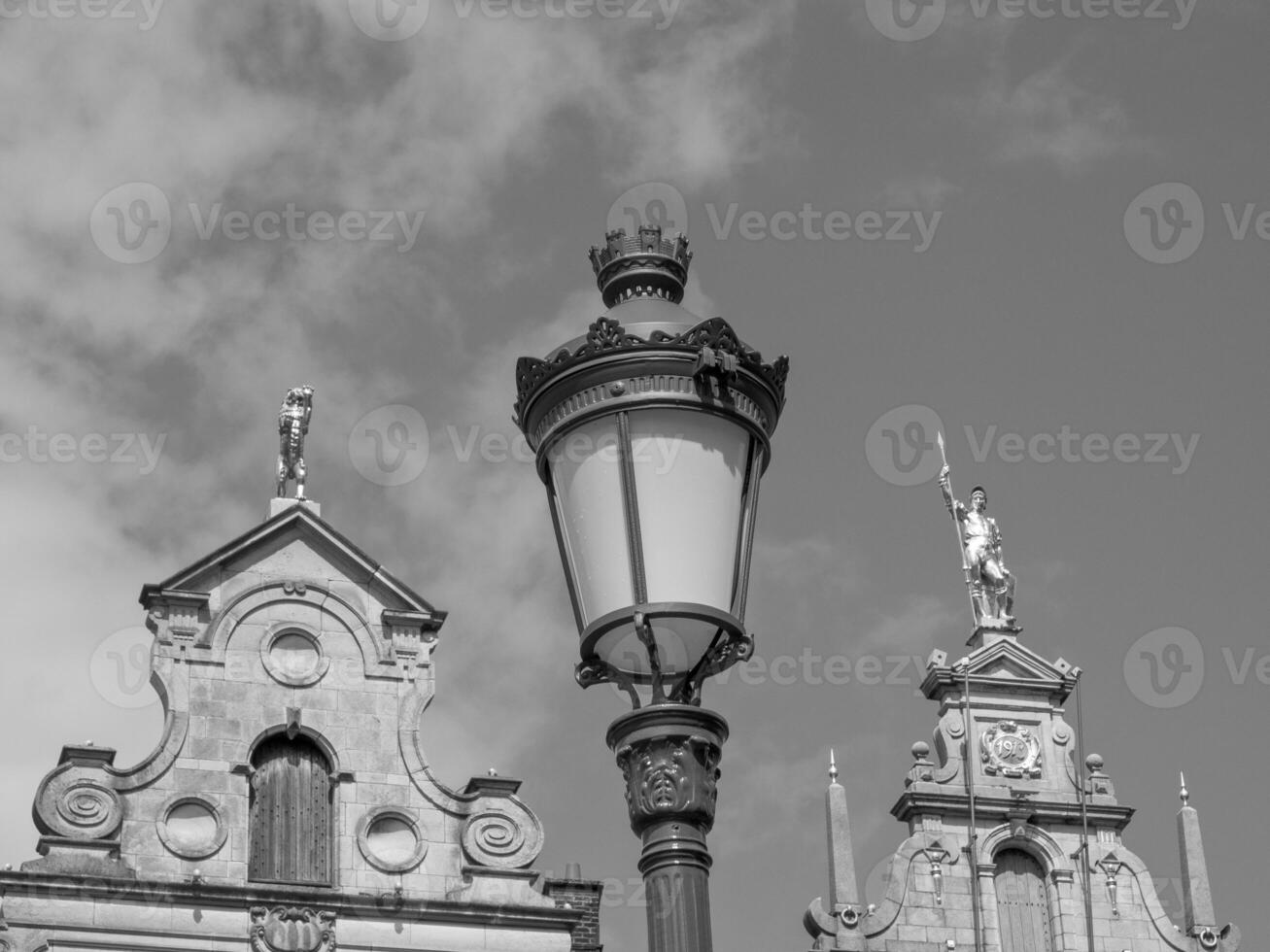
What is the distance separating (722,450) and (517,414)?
94 centimetres

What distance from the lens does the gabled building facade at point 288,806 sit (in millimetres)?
20750

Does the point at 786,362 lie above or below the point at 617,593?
above

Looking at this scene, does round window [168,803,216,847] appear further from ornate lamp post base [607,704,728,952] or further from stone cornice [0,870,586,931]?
ornate lamp post base [607,704,728,952]

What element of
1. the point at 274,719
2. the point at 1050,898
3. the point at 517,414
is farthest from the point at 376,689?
the point at 517,414

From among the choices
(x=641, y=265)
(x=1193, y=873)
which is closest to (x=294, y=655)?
(x=1193, y=873)

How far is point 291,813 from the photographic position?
71.3ft

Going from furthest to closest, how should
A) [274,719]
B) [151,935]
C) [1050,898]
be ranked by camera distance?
[1050,898]
[274,719]
[151,935]

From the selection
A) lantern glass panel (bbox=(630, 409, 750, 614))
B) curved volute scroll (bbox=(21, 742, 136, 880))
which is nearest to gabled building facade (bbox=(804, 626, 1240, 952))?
curved volute scroll (bbox=(21, 742, 136, 880))

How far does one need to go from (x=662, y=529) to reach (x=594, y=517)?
0.31 m

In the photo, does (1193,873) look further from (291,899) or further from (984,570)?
(291,899)

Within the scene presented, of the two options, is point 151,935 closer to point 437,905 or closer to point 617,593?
point 437,905

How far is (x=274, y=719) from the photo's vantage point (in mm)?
22047

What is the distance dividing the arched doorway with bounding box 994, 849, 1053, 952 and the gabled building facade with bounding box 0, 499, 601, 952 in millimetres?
4596

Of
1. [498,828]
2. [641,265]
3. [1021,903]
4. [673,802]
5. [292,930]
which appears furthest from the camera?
[1021,903]
